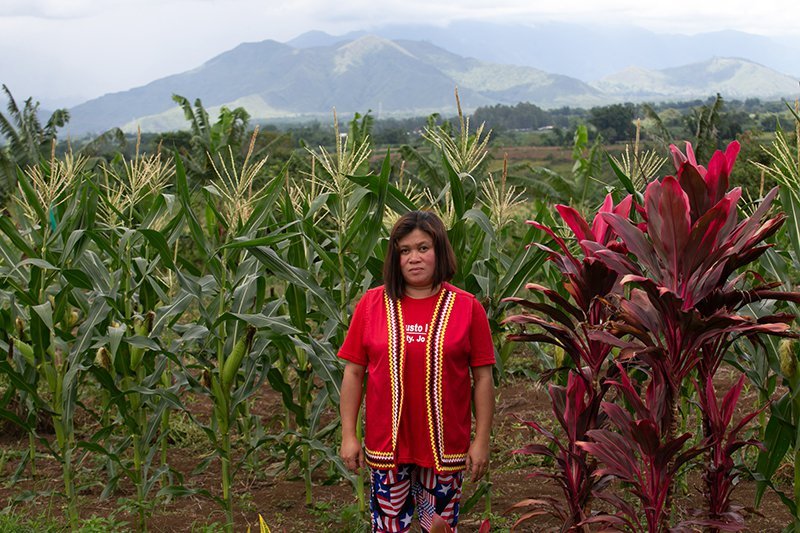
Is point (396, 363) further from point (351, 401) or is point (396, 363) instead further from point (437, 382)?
point (351, 401)

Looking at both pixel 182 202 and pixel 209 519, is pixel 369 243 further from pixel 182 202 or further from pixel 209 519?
pixel 209 519

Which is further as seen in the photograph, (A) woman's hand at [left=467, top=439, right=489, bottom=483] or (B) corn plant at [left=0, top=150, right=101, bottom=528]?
(B) corn plant at [left=0, top=150, right=101, bottom=528]

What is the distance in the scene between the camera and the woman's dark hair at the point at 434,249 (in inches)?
131

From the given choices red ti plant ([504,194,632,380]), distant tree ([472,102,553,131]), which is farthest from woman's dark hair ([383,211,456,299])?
distant tree ([472,102,553,131])

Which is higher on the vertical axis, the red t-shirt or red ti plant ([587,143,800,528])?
red ti plant ([587,143,800,528])

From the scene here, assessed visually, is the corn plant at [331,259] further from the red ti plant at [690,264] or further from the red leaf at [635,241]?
the red ti plant at [690,264]

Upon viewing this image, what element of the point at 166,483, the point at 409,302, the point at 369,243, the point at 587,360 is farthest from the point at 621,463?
the point at 166,483

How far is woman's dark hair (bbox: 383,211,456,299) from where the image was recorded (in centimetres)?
332

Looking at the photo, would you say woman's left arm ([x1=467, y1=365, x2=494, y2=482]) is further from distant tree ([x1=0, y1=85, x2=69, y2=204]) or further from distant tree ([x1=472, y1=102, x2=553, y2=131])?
distant tree ([x1=472, y1=102, x2=553, y2=131])

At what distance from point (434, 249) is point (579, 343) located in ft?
2.70

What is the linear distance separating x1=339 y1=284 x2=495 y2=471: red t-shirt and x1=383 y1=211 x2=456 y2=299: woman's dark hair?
0.08m

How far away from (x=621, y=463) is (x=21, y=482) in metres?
4.15

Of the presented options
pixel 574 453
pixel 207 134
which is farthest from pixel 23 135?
pixel 574 453

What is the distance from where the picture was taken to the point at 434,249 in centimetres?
334
